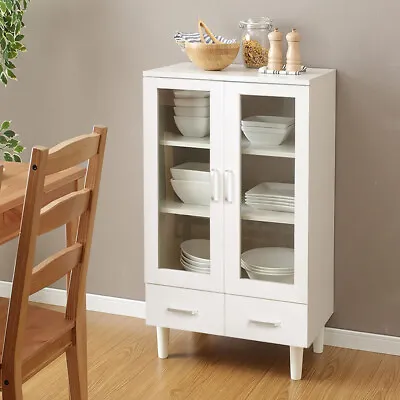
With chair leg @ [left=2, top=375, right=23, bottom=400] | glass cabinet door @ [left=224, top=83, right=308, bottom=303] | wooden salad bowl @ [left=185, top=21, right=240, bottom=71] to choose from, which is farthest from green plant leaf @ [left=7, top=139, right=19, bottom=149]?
chair leg @ [left=2, top=375, right=23, bottom=400]

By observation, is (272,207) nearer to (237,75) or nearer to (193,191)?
(193,191)

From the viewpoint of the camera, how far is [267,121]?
123 inches

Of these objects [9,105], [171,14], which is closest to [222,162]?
[171,14]

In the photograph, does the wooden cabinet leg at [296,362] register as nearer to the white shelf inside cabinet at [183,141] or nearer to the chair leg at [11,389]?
the white shelf inside cabinet at [183,141]

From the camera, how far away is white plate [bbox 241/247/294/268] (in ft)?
10.5

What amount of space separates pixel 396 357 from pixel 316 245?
0.59 m

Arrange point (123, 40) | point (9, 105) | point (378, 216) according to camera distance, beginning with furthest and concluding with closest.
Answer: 1. point (9, 105)
2. point (123, 40)
3. point (378, 216)

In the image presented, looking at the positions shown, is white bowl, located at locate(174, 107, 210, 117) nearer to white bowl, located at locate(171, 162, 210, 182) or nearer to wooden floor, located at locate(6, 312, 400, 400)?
white bowl, located at locate(171, 162, 210, 182)

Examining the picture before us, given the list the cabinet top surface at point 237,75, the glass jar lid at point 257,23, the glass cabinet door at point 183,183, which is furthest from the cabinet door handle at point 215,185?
the glass jar lid at point 257,23

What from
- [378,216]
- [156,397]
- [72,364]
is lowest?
[156,397]

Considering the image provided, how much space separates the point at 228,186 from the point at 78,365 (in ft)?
3.05

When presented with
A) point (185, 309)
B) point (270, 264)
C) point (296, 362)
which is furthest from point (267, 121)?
point (296, 362)

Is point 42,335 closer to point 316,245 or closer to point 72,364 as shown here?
point 72,364

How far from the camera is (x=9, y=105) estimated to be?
12.8ft
